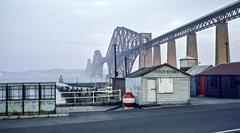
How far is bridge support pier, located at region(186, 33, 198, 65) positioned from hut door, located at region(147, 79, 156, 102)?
5246 centimetres

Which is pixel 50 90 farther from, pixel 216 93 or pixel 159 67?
pixel 216 93

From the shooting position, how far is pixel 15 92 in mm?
18344

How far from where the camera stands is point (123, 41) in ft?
427

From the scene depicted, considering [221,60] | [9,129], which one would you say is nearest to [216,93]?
[9,129]

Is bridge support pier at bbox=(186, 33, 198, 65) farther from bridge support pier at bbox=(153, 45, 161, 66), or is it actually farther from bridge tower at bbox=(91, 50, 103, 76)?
bridge tower at bbox=(91, 50, 103, 76)

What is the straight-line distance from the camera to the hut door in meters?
22.9

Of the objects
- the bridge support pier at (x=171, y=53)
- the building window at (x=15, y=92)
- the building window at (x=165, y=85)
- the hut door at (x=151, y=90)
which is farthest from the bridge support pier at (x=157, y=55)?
the building window at (x=15, y=92)

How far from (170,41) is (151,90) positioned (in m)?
72.4

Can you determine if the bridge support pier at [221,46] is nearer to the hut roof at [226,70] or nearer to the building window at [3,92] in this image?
the hut roof at [226,70]

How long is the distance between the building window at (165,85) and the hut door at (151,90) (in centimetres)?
48

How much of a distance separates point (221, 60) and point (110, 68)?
152 ft

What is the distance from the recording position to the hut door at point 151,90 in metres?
22.9

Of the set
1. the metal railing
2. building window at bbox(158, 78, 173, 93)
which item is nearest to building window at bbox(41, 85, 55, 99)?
the metal railing

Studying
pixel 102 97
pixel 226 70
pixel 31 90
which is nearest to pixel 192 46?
pixel 226 70
